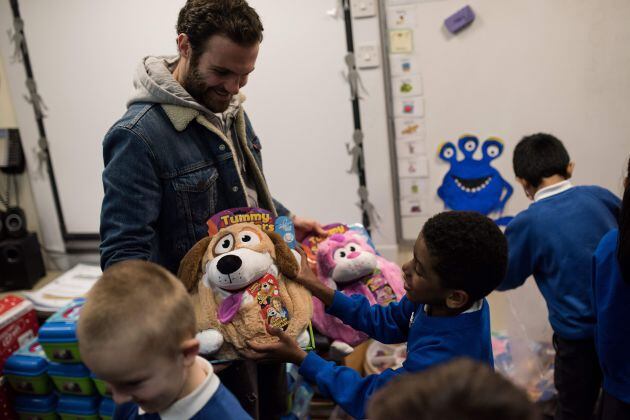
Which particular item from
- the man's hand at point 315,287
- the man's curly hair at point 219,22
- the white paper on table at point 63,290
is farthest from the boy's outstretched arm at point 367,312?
the white paper on table at point 63,290

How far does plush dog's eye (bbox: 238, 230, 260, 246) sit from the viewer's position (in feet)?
4.27

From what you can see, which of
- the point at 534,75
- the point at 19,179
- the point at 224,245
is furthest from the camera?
the point at 19,179

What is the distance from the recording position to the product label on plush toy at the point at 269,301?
1269 millimetres

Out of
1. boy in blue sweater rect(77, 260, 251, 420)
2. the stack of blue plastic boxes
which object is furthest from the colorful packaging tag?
the stack of blue plastic boxes

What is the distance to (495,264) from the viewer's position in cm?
109

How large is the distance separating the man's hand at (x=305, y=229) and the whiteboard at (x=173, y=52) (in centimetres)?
95

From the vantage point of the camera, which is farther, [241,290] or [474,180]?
[474,180]

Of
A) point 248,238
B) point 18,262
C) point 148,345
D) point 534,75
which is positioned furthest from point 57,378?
point 534,75

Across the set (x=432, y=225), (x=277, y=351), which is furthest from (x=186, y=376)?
(x=432, y=225)

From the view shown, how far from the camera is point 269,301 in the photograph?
50.6 inches

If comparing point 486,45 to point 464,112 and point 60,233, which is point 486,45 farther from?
point 60,233

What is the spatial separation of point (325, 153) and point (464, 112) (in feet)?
2.16

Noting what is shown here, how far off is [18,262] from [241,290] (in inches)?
80.5

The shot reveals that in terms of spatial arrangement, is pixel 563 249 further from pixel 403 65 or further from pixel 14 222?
pixel 14 222
